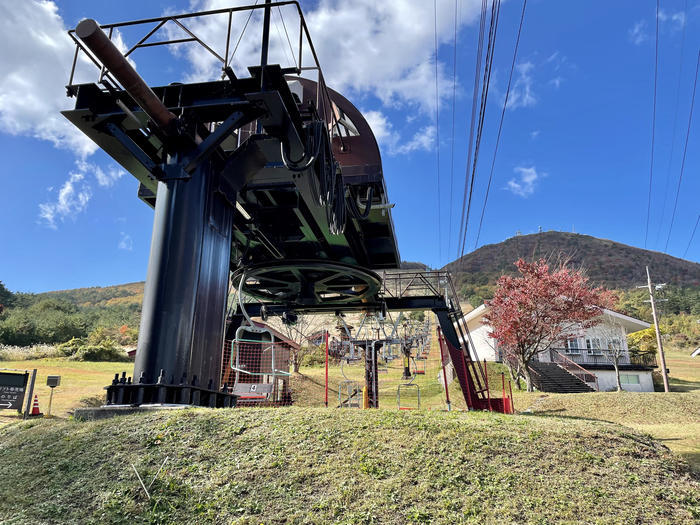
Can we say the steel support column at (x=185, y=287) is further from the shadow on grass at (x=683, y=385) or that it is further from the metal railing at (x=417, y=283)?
the shadow on grass at (x=683, y=385)

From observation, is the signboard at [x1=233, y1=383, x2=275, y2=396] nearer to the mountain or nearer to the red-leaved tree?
the red-leaved tree

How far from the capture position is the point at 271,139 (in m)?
7.33

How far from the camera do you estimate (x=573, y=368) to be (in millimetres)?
30422

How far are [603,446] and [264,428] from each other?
371cm

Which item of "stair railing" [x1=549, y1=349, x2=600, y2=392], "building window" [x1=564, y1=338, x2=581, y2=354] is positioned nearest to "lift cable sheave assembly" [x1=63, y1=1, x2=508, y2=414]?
"stair railing" [x1=549, y1=349, x2=600, y2=392]

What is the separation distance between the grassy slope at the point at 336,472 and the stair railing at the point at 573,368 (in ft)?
85.1

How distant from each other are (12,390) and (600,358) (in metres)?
35.3

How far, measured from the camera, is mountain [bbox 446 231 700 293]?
13875cm

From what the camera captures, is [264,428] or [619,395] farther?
[619,395]

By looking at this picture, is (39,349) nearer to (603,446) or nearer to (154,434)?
(154,434)

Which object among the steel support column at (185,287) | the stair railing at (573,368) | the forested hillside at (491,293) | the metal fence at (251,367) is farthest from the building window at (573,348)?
the steel support column at (185,287)

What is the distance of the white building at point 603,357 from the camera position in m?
29.4

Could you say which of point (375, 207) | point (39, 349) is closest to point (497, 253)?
point (39, 349)

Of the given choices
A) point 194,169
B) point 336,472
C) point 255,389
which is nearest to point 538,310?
point 255,389
